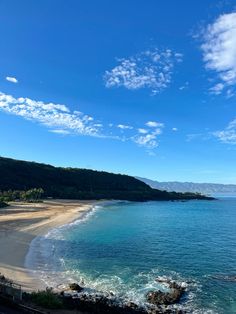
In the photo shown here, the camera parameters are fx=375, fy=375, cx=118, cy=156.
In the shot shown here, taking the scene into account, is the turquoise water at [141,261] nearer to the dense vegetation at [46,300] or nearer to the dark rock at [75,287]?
the dark rock at [75,287]

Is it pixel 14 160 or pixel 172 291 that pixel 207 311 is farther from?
pixel 14 160

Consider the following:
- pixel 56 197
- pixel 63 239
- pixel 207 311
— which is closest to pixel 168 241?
pixel 63 239

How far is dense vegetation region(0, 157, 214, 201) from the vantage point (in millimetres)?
147875

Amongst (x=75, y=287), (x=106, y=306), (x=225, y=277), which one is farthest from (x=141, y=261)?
(x=106, y=306)

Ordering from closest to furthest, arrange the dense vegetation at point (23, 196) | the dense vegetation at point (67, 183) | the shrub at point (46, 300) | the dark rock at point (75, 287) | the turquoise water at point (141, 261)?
the shrub at point (46, 300) → the dark rock at point (75, 287) → the turquoise water at point (141, 261) → the dense vegetation at point (23, 196) → the dense vegetation at point (67, 183)

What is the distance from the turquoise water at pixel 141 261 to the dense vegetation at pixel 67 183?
8765 centimetres

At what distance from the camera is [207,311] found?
85.5 ft

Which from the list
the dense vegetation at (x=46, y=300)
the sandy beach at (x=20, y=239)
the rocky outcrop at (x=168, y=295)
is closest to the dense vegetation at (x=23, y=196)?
the sandy beach at (x=20, y=239)

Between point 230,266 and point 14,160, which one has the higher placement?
point 14,160

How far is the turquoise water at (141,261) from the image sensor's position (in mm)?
29806

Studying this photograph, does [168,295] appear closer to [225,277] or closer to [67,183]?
[225,277]

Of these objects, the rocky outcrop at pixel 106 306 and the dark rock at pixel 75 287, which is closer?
the rocky outcrop at pixel 106 306

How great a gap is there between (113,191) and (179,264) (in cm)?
14092

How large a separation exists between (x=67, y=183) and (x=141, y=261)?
137 m
